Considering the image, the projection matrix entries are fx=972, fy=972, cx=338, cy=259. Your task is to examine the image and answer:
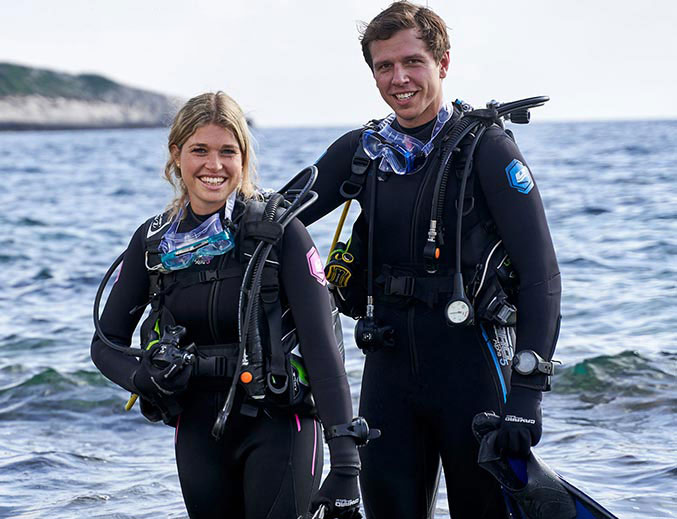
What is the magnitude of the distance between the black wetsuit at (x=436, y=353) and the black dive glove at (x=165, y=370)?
2.50 feet

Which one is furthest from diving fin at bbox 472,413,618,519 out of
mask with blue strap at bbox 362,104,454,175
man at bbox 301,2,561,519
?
mask with blue strap at bbox 362,104,454,175

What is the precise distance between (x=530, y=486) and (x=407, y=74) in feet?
4.73

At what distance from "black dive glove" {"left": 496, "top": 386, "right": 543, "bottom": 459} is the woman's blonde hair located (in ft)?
3.64

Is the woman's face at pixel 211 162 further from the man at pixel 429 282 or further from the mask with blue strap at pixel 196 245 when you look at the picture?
the man at pixel 429 282

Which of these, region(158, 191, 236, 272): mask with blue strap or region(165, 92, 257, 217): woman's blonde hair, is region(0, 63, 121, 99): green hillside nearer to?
region(165, 92, 257, 217): woman's blonde hair

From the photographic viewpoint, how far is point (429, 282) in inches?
133

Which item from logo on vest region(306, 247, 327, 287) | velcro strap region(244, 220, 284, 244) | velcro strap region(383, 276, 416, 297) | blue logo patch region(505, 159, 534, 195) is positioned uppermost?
blue logo patch region(505, 159, 534, 195)

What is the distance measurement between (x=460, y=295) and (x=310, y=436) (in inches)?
26.5

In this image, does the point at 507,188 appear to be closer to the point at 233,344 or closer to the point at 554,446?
the point at 233,344

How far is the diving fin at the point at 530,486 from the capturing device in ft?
10.2

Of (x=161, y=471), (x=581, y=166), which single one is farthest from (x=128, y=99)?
(x=161, y=471)

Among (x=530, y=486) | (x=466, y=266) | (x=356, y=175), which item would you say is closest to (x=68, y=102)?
(x=356, y=175)

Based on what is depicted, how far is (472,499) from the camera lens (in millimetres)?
3320

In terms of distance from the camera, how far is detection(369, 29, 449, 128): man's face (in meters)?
3.36
